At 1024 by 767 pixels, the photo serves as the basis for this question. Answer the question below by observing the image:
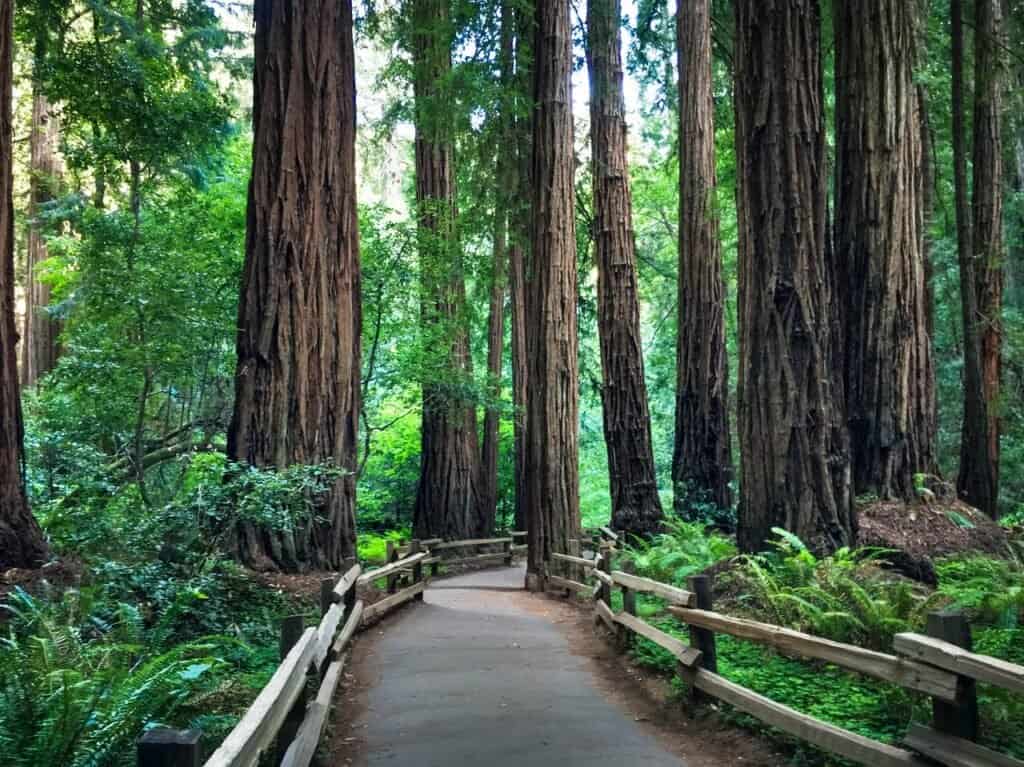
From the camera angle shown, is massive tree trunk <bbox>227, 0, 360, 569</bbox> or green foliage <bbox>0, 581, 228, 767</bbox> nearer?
green foliage <bbox>0, 581, 228, 767</bbox>

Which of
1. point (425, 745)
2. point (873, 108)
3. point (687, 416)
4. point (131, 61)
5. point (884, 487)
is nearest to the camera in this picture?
point (425, 745)

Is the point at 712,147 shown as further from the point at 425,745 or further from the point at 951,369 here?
the point at 425,745

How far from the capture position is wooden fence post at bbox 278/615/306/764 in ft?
16.4

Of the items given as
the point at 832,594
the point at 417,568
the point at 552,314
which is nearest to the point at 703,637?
the point at 832,594

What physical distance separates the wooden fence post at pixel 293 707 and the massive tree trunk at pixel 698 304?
35.5ft

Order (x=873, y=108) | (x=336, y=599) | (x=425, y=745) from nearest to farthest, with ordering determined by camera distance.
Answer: (x=425, y=745)
(x=336, y=599)
(x=873, y=108)

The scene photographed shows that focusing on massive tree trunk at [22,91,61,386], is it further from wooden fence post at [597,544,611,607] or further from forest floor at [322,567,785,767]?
wooden fence post at [597,544,611,607]

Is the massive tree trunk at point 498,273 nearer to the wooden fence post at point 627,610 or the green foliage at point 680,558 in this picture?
the green foliage at point 680,558

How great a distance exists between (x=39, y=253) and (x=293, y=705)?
20.0 metres

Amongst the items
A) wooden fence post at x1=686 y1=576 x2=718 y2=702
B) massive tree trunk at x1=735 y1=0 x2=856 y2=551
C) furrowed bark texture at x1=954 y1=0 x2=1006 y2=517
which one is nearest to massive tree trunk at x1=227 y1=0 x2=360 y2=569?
wooden fence post at x1=686 y1=576 x2=718 y2=702

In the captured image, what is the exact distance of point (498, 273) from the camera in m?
19.2

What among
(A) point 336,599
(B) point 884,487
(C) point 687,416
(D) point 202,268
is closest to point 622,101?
(C) point 687,416

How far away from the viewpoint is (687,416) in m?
15.6

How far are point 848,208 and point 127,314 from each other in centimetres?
988
